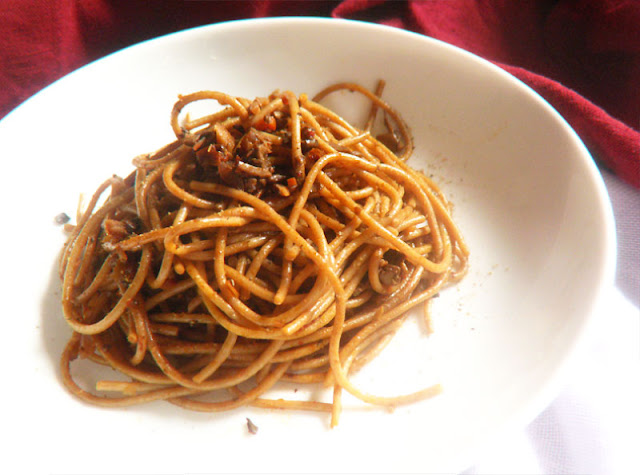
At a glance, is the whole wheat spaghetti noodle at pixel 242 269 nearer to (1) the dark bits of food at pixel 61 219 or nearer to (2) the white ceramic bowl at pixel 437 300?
(2) the white ceramic bowl at pixel 437 300

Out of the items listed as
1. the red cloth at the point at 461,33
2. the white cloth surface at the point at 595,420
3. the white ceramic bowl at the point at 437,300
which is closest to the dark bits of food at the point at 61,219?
the white ceramic bowl at the point at 437,300

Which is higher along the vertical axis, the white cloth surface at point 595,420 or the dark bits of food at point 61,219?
the dark bits of food at point 61,219

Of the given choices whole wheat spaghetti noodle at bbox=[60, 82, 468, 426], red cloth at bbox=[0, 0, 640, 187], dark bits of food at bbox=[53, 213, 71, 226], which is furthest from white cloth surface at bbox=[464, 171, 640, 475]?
dark bits of food at bbox=[53, 213, 71, 226]

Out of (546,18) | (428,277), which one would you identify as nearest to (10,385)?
(428,277)

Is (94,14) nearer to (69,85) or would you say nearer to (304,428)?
(69,85)

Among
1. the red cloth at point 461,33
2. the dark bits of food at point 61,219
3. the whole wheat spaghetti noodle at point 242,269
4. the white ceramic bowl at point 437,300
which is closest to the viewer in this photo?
the white ceramic bowl at point 437,300

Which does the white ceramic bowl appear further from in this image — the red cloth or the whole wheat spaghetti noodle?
the red cloth

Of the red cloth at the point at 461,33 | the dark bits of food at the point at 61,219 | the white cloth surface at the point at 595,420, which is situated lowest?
the white cloth surface at the point at 595,420
